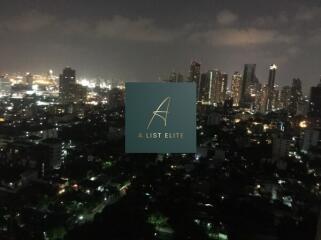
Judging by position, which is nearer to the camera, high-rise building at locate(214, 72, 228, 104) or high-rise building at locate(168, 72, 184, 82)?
high-rise building at locate(168, 72, 184, 82)

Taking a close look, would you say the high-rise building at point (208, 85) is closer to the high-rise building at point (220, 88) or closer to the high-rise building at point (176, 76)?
the high-rise building at point (220, 88)

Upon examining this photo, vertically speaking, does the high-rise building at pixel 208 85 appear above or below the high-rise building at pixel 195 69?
below

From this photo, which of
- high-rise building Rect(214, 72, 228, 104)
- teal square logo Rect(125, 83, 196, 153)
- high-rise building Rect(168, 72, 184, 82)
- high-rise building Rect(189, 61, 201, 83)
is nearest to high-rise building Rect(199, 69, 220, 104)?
high-rise building Rect(214, 72, 228, 104)

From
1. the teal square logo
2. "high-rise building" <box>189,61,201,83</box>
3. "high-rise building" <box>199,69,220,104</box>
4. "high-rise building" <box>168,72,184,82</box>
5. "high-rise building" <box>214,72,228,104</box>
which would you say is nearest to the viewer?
the teal square logo

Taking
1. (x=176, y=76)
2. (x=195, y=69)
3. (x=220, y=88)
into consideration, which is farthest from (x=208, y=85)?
(x=176, y=76)

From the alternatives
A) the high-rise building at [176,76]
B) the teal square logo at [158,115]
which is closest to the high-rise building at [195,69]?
the high-rise building at [176,76]

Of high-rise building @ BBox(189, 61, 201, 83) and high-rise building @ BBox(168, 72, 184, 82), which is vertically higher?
high-rise building @ BBox(189, 61, 201, 83)

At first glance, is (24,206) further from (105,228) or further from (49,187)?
(105,228)

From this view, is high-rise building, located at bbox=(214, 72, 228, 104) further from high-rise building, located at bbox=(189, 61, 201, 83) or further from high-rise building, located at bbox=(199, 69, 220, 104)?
high-rise building, located at bbox=(189, 61, 201, 83)

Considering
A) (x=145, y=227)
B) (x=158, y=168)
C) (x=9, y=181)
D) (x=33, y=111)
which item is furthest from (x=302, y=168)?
(x=33, y=111)
